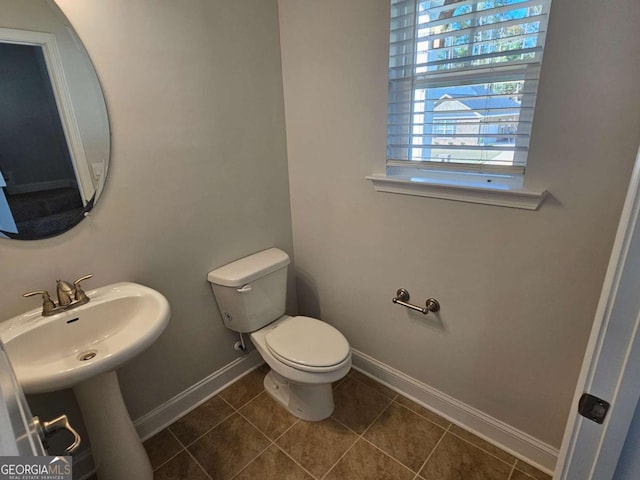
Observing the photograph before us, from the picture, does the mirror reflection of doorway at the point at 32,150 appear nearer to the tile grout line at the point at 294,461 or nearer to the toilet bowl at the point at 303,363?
the toilet bowl at the point at 303,363

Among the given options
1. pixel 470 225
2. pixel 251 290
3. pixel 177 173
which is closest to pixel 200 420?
pixel 251 290

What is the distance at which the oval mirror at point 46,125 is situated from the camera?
44.6 inches

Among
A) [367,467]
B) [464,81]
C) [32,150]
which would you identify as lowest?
[367,467]

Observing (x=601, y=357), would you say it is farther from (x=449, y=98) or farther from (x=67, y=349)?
(x=67, y=349)

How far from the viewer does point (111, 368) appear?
1.06 meters

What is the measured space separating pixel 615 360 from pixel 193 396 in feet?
6.02

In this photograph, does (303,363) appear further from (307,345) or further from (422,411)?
(422,411)

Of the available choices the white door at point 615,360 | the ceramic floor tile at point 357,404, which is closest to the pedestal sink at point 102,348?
the ceramic floor tile at point 357,404

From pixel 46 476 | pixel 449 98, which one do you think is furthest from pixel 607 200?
pixel 46 476

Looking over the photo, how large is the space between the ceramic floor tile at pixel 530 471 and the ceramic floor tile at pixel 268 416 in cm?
102

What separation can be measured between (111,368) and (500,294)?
4.66 feet

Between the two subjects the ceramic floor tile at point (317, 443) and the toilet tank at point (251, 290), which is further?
the toilet tank at point (251, 290)

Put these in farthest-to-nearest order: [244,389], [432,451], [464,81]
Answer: [244,389]
[432,451]
[464,81]

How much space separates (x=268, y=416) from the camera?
5.87 feet
